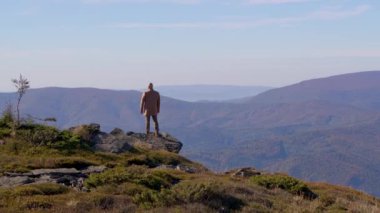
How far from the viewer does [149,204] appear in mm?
10742

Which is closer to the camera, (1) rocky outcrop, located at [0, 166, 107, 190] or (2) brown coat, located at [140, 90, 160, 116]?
(1) rocky outcrop, located at [0, 166, 107, 190]

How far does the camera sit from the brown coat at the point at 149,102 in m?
27.5

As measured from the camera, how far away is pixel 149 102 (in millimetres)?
27594

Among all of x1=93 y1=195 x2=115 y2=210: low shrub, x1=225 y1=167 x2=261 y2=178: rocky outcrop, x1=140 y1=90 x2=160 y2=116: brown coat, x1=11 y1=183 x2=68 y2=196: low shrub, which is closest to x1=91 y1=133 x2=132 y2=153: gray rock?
x1=225 y1=167 x2=261 y2=178: rocky outcrop

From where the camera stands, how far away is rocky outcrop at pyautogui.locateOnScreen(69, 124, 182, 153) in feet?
71.9

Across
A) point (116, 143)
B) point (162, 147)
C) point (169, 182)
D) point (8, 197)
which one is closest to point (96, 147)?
point (116, 143)

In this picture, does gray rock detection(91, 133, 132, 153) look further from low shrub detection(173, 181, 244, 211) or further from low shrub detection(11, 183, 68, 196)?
low shrub detection(173, 181, 244, 211)

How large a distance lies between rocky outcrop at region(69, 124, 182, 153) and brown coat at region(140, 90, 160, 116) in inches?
41.4

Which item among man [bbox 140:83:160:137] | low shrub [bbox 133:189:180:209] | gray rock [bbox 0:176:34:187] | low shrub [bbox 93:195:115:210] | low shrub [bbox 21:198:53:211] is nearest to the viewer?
low shrub [bbox 21:198:53:211]

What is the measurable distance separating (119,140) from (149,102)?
494 centimetres

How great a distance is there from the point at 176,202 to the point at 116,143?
37.7 ft

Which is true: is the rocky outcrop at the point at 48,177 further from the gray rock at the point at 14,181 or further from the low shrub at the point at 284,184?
the low shrub at the point at 284,184

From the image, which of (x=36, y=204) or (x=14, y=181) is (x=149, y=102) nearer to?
(x=14, y=181)

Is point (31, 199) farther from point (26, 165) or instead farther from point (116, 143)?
point (116, 143)
